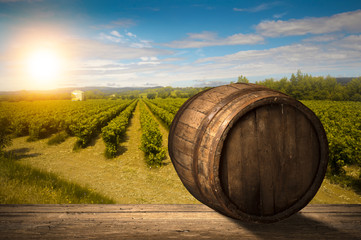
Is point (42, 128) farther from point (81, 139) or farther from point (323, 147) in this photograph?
point (323, 147)

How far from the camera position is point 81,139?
43.5 feet

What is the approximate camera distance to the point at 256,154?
1.46 m

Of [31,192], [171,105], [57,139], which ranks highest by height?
[171,105]

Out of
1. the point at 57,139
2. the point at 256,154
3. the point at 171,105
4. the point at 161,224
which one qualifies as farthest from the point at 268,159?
the point at 171,105

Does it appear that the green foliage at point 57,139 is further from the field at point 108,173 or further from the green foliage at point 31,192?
the green foliage at point 31,192

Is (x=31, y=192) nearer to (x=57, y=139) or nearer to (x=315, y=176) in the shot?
(x=315, y=176)

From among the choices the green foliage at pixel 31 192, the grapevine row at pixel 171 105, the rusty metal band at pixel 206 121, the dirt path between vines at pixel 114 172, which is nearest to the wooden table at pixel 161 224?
the rusty metal band at pixel 206 121

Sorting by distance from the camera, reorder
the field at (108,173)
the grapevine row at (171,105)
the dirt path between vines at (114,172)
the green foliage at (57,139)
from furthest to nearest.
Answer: the grapevine row at (171,105) < the green foliage at (57,139) < the dirt path between vines at (114,172) < the field at (108,173)

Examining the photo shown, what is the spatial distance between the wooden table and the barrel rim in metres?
0.22

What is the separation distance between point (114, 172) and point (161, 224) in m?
8.77

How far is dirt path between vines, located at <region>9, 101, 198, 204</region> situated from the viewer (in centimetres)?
768

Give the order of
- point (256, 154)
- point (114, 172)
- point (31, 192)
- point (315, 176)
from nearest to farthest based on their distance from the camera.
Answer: point (256, 154) → point (315, 176) → point (31, 192) → point (114, 172)

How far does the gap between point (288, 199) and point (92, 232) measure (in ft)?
5.20

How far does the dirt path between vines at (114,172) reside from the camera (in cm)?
768
